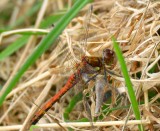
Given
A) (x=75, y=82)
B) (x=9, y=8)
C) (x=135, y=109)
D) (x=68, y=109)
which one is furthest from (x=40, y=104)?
(x=9, y=8)

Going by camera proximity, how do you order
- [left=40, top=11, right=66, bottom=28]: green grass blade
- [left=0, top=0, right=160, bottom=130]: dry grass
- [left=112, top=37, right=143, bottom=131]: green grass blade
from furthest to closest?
1. [left=40, top=11, right=66, bottom=28]: green grass blade
2. [left=0, top=0, right=160, bottom=130]: dry grass
3. [left=112, top=37, right=143, bottom=131]: green grass blade

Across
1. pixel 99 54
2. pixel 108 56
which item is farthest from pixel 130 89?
pixel 99 54

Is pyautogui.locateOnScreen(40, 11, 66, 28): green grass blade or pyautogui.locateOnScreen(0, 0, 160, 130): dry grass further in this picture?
pyautogui.locateOnScreen(40, 11, 66, 28): green grass blade

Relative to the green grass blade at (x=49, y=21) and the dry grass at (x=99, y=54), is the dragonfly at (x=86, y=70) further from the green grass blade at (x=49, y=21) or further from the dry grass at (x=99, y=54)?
the green grass blade at (x=49, y=21)

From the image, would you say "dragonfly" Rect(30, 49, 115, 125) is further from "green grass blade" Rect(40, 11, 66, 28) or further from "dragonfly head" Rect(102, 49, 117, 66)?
"green grass blade" Rect(40, 11, 66, 28)

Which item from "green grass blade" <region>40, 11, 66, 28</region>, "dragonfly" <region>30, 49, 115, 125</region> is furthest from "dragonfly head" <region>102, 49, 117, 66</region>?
"green grass blade" <region>40, 11, 66, 28</region>

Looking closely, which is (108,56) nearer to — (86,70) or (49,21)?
(86,70)

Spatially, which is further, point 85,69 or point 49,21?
point 49,21
